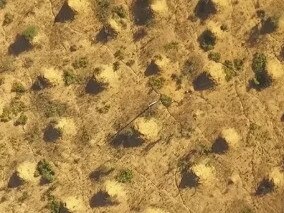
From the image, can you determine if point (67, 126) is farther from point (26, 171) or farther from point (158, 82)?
point (158, 82)

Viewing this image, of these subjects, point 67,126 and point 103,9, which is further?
point 103,9

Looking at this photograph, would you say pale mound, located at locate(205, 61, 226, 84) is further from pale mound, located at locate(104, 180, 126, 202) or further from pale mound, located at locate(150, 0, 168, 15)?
pale mound, located at locate(104, 180, 126, 202)

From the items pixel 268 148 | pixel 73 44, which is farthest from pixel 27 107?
pixel 268 148

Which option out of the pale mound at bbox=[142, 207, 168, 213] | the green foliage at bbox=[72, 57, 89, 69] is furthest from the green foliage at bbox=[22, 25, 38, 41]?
the pale mound at bbox=[142, 207, 168, 213]

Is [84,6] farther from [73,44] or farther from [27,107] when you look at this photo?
[27,107]

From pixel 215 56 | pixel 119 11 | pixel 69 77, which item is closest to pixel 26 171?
pixel 69 77

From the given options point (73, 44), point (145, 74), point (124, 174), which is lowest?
point (124, 174)
